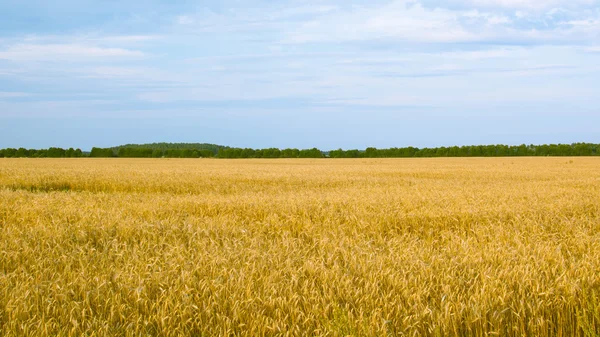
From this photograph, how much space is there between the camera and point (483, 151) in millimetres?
70938

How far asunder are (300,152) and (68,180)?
179ft

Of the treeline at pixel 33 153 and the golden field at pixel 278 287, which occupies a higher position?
the treeline at pixel 33 153

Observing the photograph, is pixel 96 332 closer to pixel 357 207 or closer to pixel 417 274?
pixel 417 274

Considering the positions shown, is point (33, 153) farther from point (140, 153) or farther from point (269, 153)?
point (269, 153)

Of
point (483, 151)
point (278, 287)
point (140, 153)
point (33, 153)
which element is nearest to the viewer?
point (278, 287)

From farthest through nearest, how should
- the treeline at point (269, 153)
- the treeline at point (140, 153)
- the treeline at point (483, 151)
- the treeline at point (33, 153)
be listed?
the treeline at point (140, 153)
the treeline at point (269, 153)
the treeline at point (33, 153)
the treeline at point (483, 151)

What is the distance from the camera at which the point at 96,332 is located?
3.28 metres

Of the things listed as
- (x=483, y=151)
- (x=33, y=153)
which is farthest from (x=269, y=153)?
(x=33, y=153)

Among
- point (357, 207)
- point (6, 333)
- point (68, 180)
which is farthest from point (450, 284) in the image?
point (68, 180)

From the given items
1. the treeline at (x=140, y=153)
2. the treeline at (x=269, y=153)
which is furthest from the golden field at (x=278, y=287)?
the treeline at (x=140, y=153)

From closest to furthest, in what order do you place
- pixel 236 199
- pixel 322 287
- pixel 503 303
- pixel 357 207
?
pixel 503 303, pixel 322 287, pixel 357 207, pixel 236 199

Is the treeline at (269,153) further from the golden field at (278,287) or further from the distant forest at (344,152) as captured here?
the golden field at (278,287)

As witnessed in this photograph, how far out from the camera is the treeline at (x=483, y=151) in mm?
68000

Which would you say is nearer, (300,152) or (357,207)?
(357,207)
